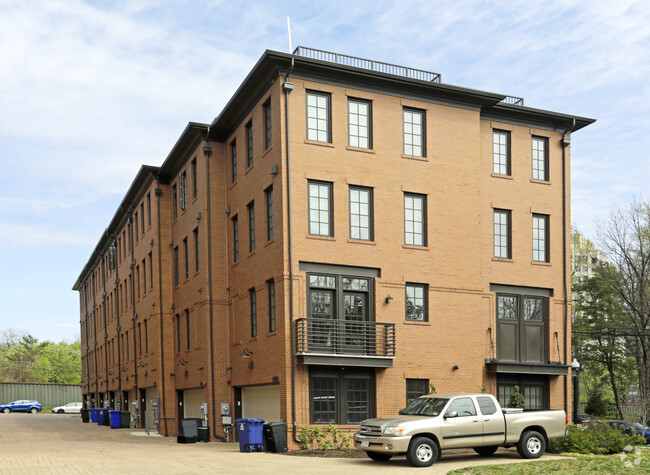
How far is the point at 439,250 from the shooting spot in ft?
84.1

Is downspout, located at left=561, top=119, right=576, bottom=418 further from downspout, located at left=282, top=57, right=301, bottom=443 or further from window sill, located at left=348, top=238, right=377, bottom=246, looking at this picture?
downspout, located at left=282, top=57, right=301, bottom=443

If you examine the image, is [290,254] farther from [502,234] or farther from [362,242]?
[502,234]

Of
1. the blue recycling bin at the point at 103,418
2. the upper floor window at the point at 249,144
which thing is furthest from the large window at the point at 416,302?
the blue recycling bin at the point at 103,418

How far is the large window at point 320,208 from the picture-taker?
2382 cm

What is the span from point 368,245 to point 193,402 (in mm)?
13111

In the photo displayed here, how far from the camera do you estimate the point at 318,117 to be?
79.5ft

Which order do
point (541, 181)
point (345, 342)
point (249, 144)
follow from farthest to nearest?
1. point (541, 181)
2. point (249, 144)
3. point (345, 342)

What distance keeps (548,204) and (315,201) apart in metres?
10.1

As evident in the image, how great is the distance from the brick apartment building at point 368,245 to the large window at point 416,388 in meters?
0.08

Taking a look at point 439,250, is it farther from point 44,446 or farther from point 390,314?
point 44,446

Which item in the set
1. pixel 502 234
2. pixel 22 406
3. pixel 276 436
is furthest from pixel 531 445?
pixel 22 406

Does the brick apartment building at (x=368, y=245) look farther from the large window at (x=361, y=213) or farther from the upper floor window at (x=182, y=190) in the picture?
the upper floor window at (x=182, y=190)

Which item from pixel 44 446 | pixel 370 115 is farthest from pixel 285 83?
pixel 44 446

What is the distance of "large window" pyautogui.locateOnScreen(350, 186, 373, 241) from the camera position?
2444cm
